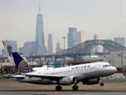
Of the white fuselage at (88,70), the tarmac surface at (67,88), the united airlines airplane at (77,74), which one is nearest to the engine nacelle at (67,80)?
the united airlines airplane at (77,74)

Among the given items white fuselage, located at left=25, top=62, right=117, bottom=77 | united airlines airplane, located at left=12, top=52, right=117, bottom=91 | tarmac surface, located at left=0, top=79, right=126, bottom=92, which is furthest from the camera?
tarmac surface, located at left=0, top=79, right=126, bottom=92

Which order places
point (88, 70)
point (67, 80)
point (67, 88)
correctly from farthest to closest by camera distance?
1. point (67, 88)
2. point (67, 80)
3. point (88, 70)

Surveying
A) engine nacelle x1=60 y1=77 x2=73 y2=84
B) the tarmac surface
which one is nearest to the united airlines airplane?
engine nacelle x1=60 y1=77 x2=73 y2=84

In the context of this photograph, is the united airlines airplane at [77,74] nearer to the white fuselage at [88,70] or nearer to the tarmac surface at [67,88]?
the white fuselage at [88,70]

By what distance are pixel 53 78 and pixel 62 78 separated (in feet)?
4.85

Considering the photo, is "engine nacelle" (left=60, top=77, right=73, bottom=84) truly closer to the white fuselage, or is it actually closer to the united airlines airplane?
the united airlines airplane

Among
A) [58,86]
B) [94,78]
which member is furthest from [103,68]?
[58,86]

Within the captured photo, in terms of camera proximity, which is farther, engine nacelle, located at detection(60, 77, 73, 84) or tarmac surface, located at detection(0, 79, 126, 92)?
tarmac surface, located at detection(0, 79, 126, 92)

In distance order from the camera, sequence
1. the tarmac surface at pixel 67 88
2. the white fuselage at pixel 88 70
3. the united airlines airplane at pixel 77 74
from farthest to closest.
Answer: the tarmac surface at pixel 67 88 < the united airlines airplane at pixel 77 74 < the white fuselage at pixel 88 70

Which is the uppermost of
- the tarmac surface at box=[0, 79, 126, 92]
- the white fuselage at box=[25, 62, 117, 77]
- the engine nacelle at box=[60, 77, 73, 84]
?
the white fuselage at box=[25, 62, 117, 77]

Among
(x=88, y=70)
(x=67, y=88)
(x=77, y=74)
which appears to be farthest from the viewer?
(x=67, y=88)

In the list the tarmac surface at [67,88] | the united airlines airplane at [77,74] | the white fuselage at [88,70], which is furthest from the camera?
the tarmac surface at [67,88]

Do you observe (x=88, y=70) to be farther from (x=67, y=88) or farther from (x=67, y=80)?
(x=67, y=88)

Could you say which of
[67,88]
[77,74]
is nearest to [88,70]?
[77,74]
